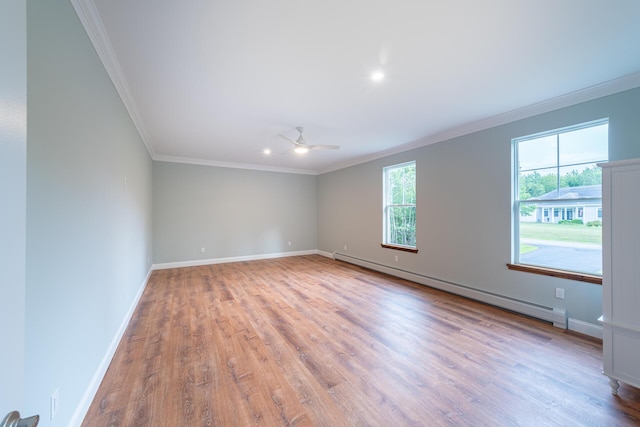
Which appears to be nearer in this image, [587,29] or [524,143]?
[587,29]

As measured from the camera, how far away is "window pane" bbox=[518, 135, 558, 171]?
9.89ft

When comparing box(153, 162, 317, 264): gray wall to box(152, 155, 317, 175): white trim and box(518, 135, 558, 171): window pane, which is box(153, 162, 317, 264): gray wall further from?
box(518, 135, 558, 171): window pane

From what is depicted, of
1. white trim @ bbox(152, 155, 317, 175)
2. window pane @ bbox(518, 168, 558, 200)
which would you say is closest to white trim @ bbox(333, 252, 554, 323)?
window pane @ bbox(518, 168, 558, 200)

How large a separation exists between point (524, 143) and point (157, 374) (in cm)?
471

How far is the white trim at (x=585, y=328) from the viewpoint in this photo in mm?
2600

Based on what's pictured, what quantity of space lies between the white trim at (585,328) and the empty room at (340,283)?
0.02m

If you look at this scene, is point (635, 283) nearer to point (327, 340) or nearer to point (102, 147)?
point (327, 340)

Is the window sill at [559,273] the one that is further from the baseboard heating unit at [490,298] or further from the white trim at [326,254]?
the white trim at [326,254]

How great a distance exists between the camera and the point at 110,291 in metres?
2.27

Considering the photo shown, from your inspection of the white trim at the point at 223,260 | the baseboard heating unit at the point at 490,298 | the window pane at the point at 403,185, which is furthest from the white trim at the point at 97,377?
the window pane at the point at 403,185

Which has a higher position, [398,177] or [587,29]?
[587,29]

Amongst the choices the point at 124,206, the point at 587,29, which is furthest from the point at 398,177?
the point at 124,206

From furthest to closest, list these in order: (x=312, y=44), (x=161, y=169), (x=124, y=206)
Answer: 1. (x=161, y=169)
2. (x=124, y=206)
3. (x=312, y=44)

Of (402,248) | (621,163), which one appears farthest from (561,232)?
(402,248)
